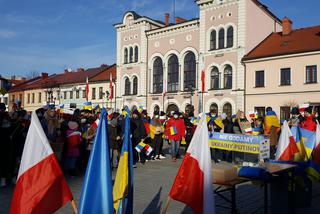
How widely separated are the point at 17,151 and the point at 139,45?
33.9 m

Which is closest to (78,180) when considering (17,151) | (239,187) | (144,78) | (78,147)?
(78,147)

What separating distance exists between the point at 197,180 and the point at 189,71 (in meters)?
33.3

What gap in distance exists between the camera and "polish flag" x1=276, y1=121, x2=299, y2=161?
6969 millimetres

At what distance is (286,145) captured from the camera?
7023 mm

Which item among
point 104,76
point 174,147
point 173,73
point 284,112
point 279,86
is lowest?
point 174,147

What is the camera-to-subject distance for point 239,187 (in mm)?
8203

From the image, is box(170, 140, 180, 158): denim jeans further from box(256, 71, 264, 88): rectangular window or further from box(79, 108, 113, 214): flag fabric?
box(256, 71, 264, 88): rectangular window

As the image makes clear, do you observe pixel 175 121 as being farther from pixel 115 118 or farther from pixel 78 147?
pixel 78 147

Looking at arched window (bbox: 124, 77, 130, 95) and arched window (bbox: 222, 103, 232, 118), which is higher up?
arched window (bbox: 124, 77, 130, 95)

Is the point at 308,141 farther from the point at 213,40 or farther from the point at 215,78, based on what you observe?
the point at 213,40

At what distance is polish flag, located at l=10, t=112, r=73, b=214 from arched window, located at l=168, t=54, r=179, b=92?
113ft

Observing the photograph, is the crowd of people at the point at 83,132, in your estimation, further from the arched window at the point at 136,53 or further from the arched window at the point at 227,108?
the arched window at the point at 136,53

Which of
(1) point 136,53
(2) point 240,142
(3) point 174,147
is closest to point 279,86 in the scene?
(1) point 136,53

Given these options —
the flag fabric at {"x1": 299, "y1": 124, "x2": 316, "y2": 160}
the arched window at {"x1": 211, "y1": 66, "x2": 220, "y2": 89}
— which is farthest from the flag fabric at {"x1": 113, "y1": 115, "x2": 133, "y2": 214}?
the arched window at {"x1": 211, "y1": 66, "x2": 220, "y2": 89}
